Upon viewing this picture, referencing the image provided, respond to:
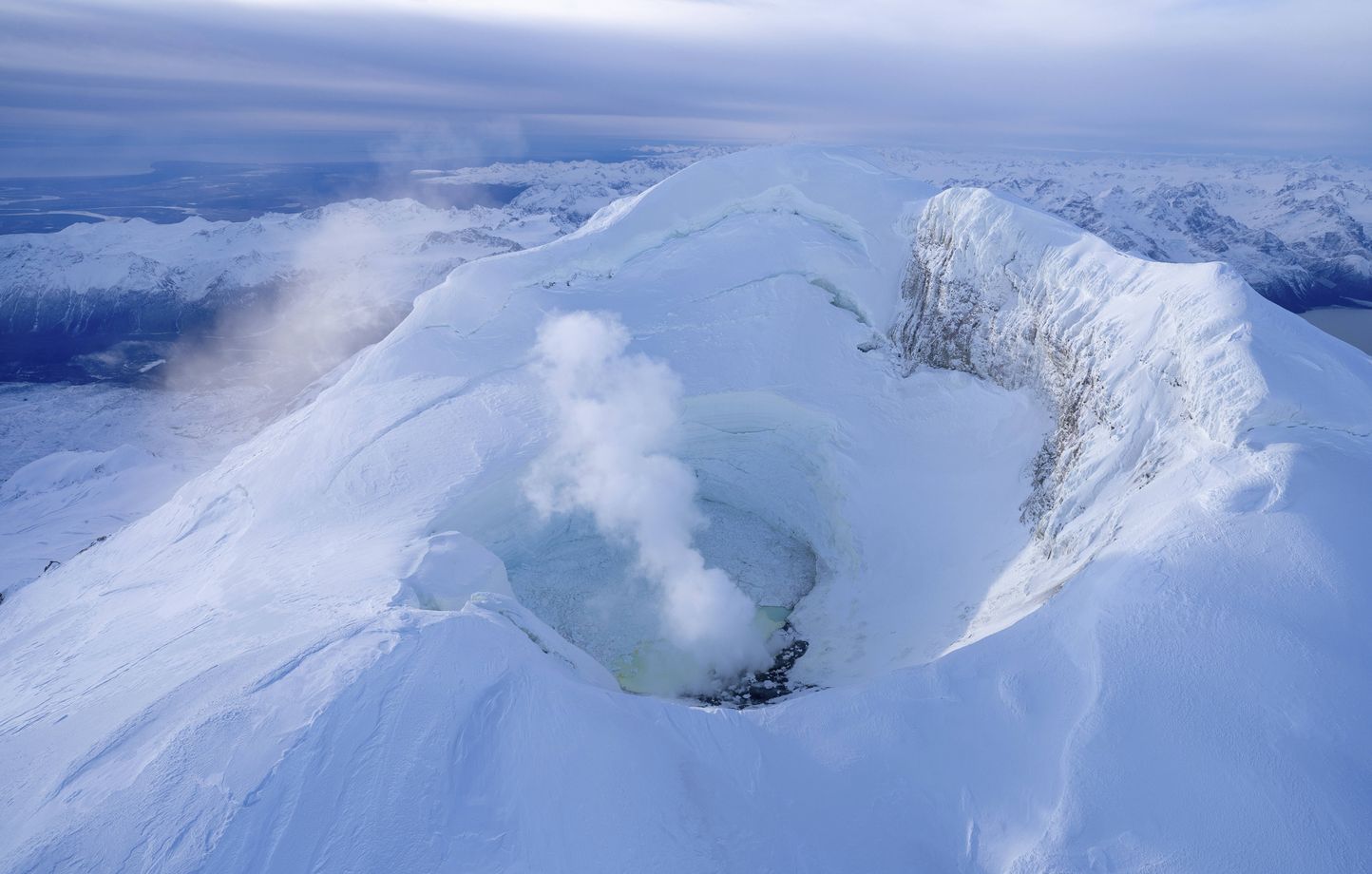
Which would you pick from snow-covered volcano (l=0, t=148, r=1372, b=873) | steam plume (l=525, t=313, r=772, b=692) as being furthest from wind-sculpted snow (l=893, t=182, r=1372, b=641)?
steam plume (l=525, t=313, r=772, b=692)

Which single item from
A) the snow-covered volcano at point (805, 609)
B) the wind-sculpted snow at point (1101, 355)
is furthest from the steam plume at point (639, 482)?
the wind-sculpted snow at point (1101, 355)

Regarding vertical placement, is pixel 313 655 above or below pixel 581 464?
above

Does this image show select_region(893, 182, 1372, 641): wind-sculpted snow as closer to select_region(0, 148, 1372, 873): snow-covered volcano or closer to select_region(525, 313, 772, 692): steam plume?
select_region(0, 148, 1372, 873): snow-covered volcano

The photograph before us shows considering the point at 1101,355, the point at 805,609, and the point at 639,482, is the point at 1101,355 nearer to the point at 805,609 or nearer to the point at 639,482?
the point at 805,609

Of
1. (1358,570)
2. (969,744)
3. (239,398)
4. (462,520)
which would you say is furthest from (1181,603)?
(239,398)

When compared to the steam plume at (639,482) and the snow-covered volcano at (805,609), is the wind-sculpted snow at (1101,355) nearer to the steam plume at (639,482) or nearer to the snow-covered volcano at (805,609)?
the snow-covered volcano at (805,609)

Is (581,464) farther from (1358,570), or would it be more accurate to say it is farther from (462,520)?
(1358,570)
